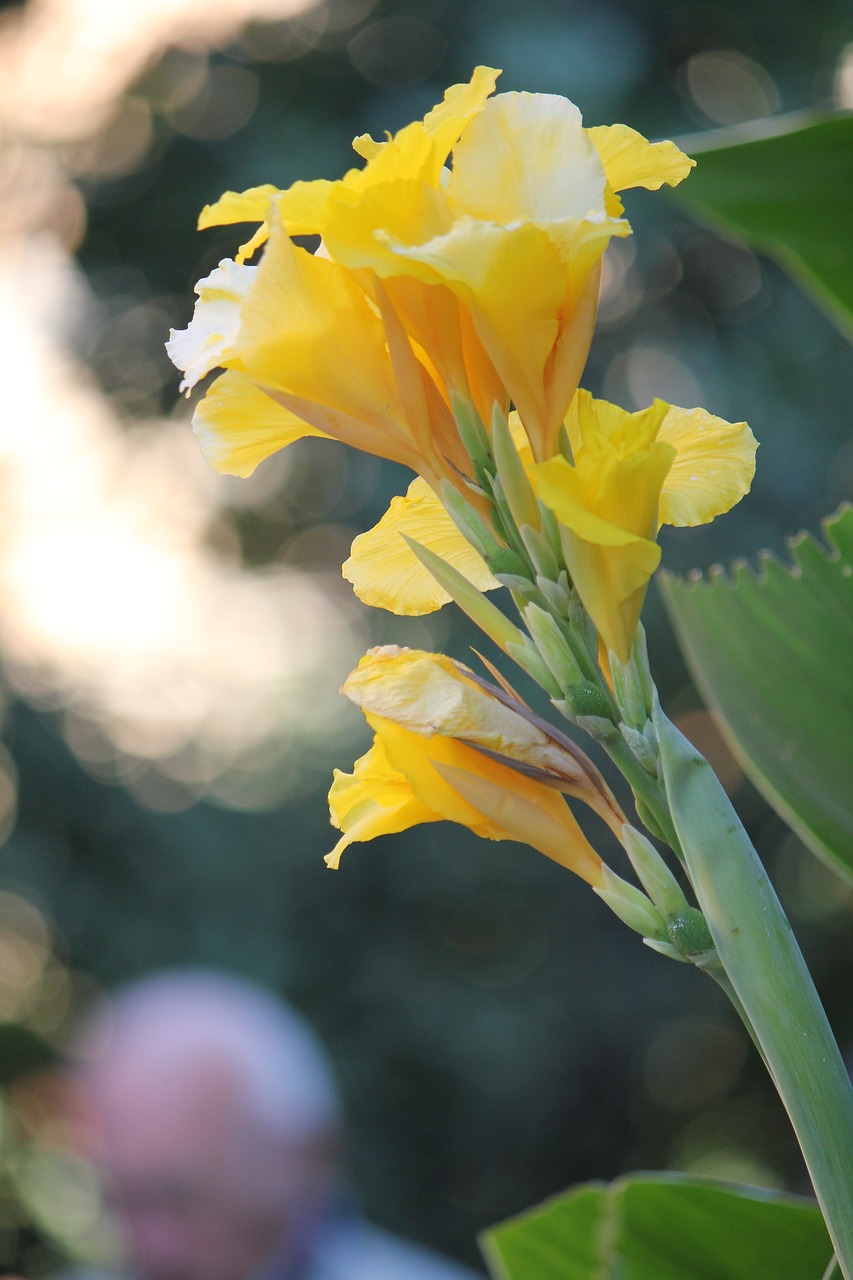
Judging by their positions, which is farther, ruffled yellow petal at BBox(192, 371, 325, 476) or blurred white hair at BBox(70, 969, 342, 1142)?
blurred white hair at BBox(70, 969, 342, 1142)

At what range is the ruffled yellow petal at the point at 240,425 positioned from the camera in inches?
11.0

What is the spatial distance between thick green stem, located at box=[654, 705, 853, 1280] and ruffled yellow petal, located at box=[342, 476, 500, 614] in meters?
0.08

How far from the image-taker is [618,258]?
2637mm

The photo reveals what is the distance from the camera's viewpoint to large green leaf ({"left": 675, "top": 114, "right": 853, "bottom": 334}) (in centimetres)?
36

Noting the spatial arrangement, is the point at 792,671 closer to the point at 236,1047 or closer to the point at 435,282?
the point at 435,282

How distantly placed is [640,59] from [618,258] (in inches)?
19.4

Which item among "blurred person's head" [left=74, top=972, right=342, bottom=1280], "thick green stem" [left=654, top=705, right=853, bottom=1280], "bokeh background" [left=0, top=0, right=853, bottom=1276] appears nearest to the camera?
"thick green stem" [left=654, top=705, right=853, bottom=1280]

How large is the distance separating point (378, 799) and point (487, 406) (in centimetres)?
10

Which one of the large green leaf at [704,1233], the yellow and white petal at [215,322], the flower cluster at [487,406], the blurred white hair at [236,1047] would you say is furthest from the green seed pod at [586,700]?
the blurred white hair at [236,1047]

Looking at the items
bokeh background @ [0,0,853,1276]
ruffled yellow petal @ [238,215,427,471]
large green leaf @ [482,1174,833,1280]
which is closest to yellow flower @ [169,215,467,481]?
ruffled yellow petal @ [238,215,427,471]

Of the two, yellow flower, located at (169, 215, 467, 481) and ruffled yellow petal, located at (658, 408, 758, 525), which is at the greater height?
yellow flower, located at (169, 215, 467, 481)

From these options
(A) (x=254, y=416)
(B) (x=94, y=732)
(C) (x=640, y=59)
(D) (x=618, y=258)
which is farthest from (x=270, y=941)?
(A) (x=254, y=416)

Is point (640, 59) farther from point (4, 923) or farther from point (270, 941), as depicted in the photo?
point (4, 923)

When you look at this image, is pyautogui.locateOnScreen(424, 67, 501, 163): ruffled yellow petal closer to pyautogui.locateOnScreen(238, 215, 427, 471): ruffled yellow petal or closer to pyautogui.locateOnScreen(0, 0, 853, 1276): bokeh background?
pyautogui.locateOnScreen(238, 215, 427, 471): ruffled yellow petal
